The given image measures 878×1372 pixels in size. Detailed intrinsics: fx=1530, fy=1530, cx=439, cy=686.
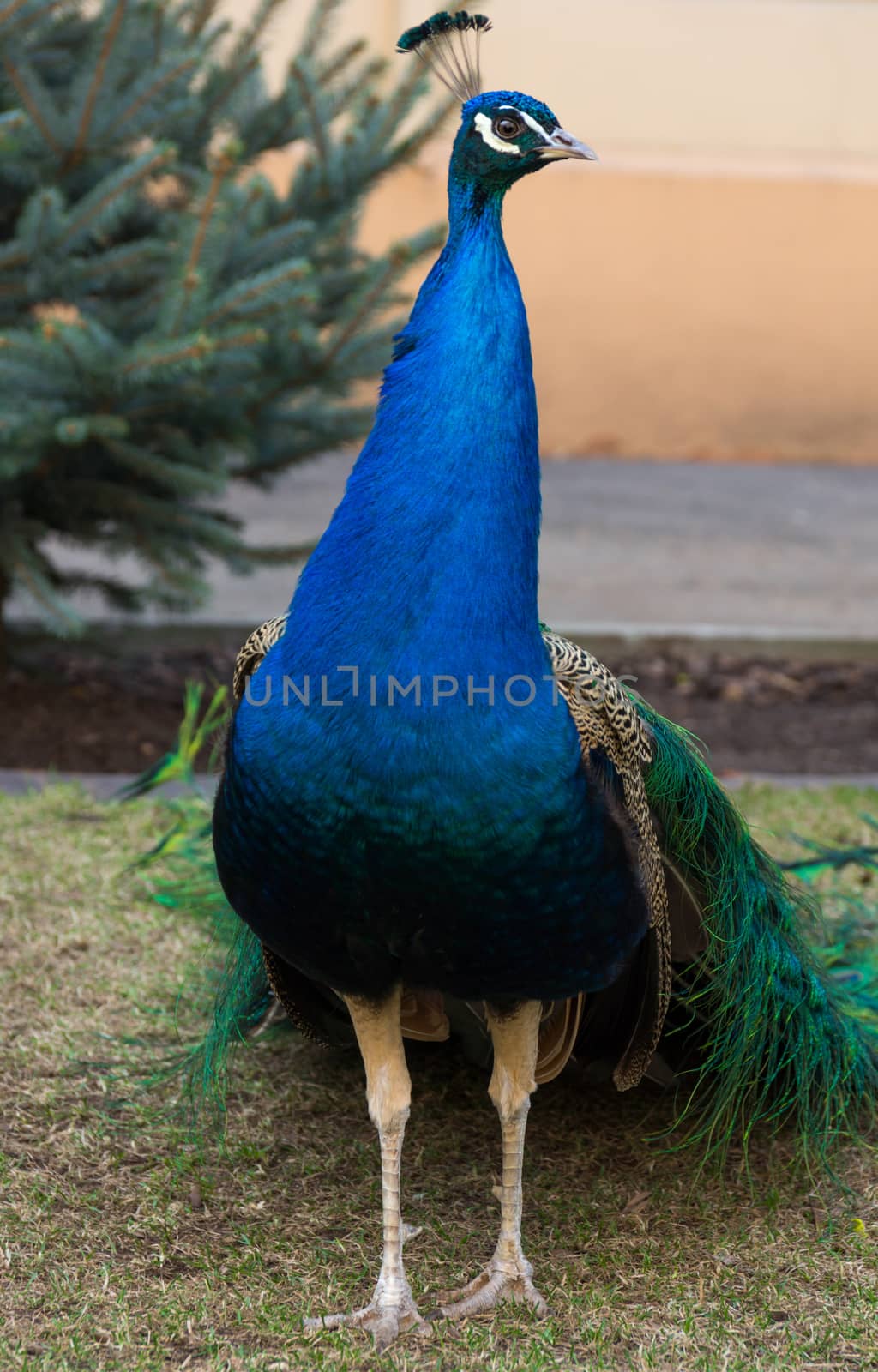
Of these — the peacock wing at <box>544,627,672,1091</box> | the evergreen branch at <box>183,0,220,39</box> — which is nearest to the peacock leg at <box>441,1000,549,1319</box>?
the peacock wing at <box>544,627,672,1091</box>

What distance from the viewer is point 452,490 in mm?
2102

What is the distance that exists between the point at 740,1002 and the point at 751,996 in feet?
0.08

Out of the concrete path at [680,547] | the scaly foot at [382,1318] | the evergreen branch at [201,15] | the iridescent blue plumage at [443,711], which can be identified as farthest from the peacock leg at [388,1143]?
the evergreen branch at [201,15]

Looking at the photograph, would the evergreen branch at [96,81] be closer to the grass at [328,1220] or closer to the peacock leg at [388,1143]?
the grass at [328,1220]

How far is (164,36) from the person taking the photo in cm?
497

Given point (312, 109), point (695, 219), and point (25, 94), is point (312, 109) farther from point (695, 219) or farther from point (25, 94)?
point (695, 219)

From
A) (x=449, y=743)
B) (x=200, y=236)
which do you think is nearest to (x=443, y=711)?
(x=449, y=743)

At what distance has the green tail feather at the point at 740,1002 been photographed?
261 cm

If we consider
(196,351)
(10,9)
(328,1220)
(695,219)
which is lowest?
A: (328,1220)

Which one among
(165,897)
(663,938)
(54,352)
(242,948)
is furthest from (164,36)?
(663,938)

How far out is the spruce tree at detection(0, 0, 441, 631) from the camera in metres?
4.39

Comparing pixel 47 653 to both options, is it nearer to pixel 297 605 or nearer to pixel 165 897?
pixel 165 897

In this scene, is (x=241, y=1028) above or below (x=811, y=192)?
below

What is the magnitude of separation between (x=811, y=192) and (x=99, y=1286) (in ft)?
33.3
